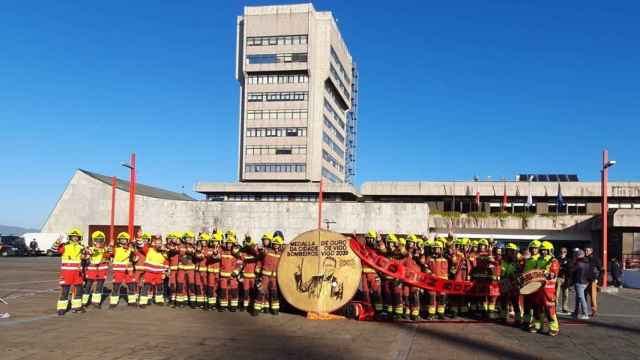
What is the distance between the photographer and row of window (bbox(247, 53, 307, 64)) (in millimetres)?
91875

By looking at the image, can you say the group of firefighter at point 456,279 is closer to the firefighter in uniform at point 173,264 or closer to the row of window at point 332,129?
the firefighter in uniform at point 173,264

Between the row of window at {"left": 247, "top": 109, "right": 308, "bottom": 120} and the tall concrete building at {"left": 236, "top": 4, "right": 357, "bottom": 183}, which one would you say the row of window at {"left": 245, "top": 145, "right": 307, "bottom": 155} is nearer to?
the tall concrete building at {"left": 236, "top": 4, "right": 357, "bottom": 183}

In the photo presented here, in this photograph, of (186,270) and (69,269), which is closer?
(69,269)

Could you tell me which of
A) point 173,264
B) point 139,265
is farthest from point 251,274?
point 139,265

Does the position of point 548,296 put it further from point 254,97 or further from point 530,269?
point 254,97

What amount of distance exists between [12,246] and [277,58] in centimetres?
4869

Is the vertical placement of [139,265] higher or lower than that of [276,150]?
lower

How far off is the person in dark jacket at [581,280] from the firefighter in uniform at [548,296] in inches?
111

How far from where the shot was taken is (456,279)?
51.4ft

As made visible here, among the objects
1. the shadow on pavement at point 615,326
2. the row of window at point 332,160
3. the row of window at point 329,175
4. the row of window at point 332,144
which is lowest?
the shadow on pavement at point 615,326

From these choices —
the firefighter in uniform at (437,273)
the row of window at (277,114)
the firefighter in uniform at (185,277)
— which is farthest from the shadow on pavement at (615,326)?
the row of window at (277,114)

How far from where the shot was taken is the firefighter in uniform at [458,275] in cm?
1564

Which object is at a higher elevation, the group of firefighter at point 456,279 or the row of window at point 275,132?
the row of window at point 275,132

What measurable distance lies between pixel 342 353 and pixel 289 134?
83734 millimetres
